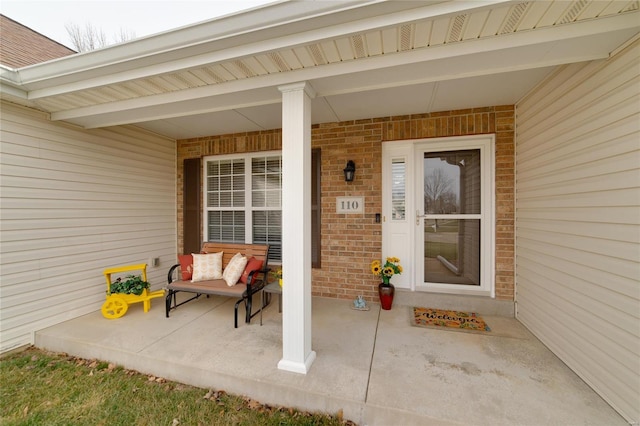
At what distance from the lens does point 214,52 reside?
1911 mm

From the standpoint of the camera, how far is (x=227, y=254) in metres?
3.82

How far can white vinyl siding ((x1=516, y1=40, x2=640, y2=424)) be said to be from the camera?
64.1 inches

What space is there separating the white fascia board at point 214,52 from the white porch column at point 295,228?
39 centimetres

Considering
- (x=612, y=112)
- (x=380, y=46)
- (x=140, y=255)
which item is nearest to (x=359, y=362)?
(x=380, y=46)

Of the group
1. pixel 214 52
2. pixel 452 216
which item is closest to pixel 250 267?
pixel 214 52

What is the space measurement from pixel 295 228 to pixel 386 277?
177 centimetres

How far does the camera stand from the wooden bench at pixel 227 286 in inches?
117

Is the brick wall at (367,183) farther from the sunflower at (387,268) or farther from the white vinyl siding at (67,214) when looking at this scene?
the white vinyl siding at (67,214)

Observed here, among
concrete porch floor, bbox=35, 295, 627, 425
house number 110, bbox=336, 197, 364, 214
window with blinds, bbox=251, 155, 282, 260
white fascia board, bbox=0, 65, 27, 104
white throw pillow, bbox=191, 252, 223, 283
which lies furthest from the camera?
window with blinds, bbox=251, 155, 282, 260

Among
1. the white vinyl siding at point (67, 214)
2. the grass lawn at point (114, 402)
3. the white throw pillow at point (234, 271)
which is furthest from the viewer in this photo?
the white throw pillow at point (234, 271)

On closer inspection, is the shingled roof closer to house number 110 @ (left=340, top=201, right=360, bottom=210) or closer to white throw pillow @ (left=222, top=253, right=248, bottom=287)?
white throw pillow @ (left=222, top=253, right=248, bottom=287)

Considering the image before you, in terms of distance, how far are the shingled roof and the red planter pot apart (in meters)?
5.13

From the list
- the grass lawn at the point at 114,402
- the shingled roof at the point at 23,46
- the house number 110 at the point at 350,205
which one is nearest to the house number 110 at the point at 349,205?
the house number 110 at the point at 350,205

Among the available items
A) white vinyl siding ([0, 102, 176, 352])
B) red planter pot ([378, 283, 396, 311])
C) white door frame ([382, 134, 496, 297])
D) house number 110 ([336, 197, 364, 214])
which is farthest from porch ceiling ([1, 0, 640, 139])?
red planter pot ([378, 283, 396, 311])
